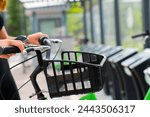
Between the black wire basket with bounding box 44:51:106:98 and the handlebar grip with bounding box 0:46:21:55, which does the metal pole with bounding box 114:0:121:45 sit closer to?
the black wire basket with bounding box 44:51:106:98

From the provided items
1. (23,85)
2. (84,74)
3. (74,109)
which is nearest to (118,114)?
(74,109)

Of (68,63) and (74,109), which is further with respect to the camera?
(68,63)

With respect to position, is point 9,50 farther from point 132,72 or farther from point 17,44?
point 132,72

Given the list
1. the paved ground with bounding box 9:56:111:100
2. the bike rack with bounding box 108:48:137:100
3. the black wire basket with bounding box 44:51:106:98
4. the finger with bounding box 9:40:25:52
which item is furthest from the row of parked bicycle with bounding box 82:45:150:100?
the finger with bounding box 9:40:25:52

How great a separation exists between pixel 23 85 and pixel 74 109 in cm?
40

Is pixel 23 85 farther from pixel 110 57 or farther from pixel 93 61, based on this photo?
pixel 110 57

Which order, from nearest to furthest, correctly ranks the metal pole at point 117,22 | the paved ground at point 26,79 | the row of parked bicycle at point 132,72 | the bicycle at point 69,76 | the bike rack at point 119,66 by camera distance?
the bicycle at point 69,76, the paved ground at point 26,79, the row of parked bicycle at point 132,72, the bike rack at point 119,66, the metal pole at point 117,22

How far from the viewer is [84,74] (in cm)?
136

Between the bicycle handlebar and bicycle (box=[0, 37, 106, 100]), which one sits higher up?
the bicycle handlebar

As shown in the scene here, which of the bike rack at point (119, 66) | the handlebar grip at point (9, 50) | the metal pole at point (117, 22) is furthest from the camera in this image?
the metal pole at point (117, 22)

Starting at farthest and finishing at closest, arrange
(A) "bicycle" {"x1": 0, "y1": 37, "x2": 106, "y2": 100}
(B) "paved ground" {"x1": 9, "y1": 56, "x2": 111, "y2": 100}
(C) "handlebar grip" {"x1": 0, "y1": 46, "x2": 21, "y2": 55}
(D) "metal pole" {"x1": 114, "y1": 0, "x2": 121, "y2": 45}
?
(D) "metal pole" {"x1": 114, "y1": 0, "x2": 121, "y2": 45}, (B) "paved ground" {"x1": 9, "y1": 56, "x2": 111, "y2": 100}, (A) "bicycle" {"x1": 0, "y1": 37, "x2": 106, "y2": 100}, (C) "handlebar grip" {"x1": 0, "y1": 46, "x2": 21, "y2": 55}

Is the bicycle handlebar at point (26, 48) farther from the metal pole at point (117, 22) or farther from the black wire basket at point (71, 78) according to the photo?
the metal pole at point (117, 22)

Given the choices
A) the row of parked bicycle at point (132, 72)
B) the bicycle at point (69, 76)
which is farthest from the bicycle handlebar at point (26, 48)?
the row of parked bicycle at point (132, 72)

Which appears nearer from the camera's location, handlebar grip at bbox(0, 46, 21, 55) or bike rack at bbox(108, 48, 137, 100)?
handlebar grip at bbox(0, 46, 21, 55)
